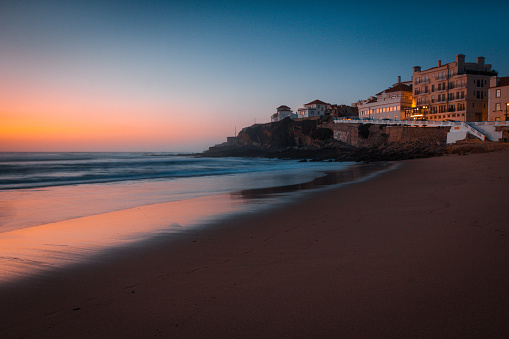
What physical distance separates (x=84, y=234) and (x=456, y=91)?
2236 inches

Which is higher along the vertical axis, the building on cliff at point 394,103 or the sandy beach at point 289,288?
the building on cliff at point 394,103

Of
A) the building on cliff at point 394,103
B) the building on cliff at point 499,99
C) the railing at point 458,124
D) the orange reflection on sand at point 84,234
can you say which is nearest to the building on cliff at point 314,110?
the building on cliff at point 394,103

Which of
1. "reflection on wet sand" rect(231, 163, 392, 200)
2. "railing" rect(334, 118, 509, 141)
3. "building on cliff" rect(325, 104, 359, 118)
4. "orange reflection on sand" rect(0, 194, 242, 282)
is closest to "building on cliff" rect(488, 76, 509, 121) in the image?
"railing" rect(334, 118, 509, 141)

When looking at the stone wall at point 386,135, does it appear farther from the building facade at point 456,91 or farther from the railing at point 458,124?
the building facade at point 456,91

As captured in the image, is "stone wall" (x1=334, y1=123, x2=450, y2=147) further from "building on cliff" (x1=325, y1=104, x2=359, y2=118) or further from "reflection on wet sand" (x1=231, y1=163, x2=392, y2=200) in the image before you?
"reflection on wet sand" (x1=231, y1=163, x2=392, y2=200)

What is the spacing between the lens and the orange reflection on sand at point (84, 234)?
4.47m

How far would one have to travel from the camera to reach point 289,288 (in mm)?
3156

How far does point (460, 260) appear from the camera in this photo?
3.70 meters

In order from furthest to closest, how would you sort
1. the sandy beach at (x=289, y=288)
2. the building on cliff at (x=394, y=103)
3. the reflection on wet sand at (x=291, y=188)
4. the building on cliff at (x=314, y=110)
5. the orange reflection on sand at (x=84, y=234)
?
the building on cliff at (x=314, y=110) → the building on cliff at (x=394, y=103) → the reflection on wet sand at (x=291, y=188) → the orange reflection on sand at (x=84, y=234) → the sandy beach at (x=289, y=288)

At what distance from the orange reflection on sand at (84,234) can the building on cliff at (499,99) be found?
45.5 meters

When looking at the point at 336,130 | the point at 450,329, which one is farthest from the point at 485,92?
the point at 450,329

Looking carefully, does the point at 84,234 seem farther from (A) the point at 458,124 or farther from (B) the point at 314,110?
(B) the point at 314,110

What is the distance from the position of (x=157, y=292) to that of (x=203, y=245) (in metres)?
1.87

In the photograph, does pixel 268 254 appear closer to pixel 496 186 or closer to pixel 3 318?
pixel 3 318
